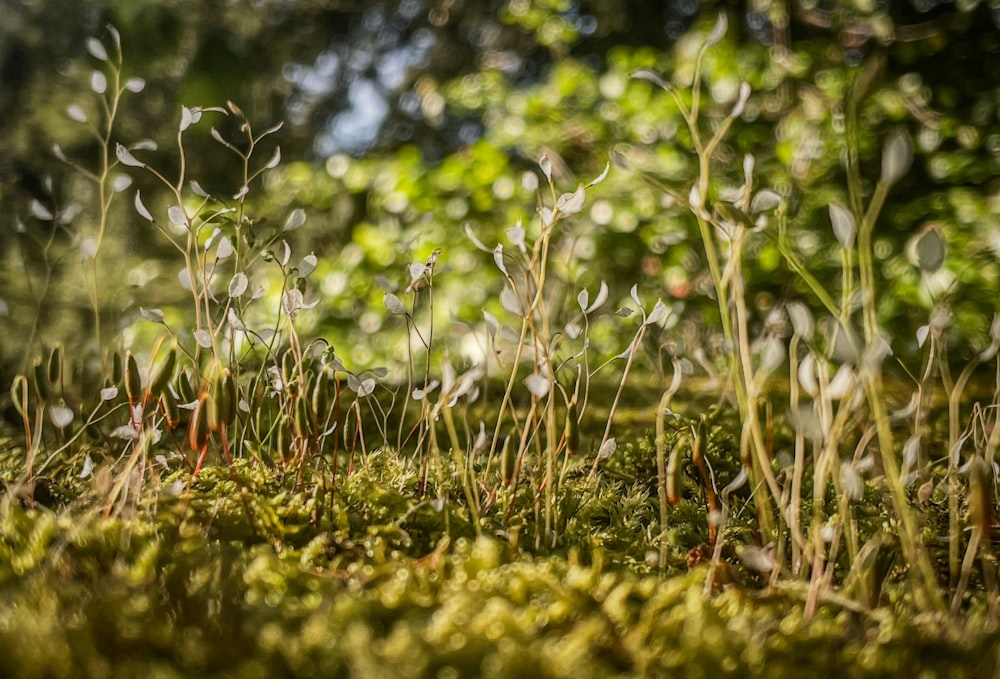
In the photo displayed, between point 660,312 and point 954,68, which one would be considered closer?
point 660,312

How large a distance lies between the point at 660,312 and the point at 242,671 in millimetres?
630

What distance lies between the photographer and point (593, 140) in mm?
2967

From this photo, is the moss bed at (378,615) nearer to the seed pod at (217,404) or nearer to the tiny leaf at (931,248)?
the seed pod at (217,404)

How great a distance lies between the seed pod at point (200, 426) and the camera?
864 mm

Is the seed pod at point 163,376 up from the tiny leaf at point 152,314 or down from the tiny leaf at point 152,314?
down

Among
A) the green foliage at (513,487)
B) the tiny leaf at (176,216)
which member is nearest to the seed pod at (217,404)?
the green foliage at (513,487)

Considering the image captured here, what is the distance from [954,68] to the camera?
2.74 metres

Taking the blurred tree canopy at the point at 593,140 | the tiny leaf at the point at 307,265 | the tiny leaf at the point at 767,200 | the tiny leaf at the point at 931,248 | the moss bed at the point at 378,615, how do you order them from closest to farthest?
the moss bed at the point at 378,615, the tiny leaf at the point at 931,248, the tiny leaf at the point at 767,200, the tiny leaf at the point at 307,265, the blurred tree canopy at the point at 593,140

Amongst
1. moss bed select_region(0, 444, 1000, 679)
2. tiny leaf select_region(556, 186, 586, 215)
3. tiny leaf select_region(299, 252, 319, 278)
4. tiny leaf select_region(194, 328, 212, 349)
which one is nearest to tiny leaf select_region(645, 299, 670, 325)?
tiny leaf select_region(556, 186, 586, 215)

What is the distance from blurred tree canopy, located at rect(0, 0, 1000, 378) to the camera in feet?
8.40

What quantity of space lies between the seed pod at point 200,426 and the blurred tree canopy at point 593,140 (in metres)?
1.39

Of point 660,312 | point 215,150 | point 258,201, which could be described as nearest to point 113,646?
point 660,312

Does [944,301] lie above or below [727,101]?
below

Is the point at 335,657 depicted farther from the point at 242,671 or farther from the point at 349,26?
the point at 349,26
